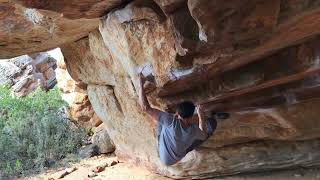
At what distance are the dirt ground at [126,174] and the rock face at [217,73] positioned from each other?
5.3 inches

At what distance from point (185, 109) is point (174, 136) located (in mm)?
378

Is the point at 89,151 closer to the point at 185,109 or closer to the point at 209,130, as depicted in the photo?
the point at 209,130

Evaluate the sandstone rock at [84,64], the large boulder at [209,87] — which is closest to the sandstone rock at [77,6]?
the large boulder at [209,87]

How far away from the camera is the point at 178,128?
14.8 ft

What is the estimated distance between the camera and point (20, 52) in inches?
245

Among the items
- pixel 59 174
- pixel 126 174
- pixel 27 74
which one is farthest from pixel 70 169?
pixel 27 74

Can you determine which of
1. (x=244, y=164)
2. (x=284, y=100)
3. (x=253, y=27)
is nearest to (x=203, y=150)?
(x=244, y=164)

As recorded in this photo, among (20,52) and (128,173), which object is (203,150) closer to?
(128,173)

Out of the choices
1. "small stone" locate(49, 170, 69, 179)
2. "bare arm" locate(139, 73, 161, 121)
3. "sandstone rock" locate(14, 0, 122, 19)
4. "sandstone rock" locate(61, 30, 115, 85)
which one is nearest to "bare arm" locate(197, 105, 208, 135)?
"bare arm" locate(139, 73, 161, 121)

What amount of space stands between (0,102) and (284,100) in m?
8.33

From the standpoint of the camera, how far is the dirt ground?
602 cm

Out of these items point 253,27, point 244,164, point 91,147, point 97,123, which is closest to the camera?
point 253,27

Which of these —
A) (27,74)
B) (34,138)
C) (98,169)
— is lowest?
(98,169)

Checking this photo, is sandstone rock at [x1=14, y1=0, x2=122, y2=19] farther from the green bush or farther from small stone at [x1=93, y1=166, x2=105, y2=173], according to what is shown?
the green bush
